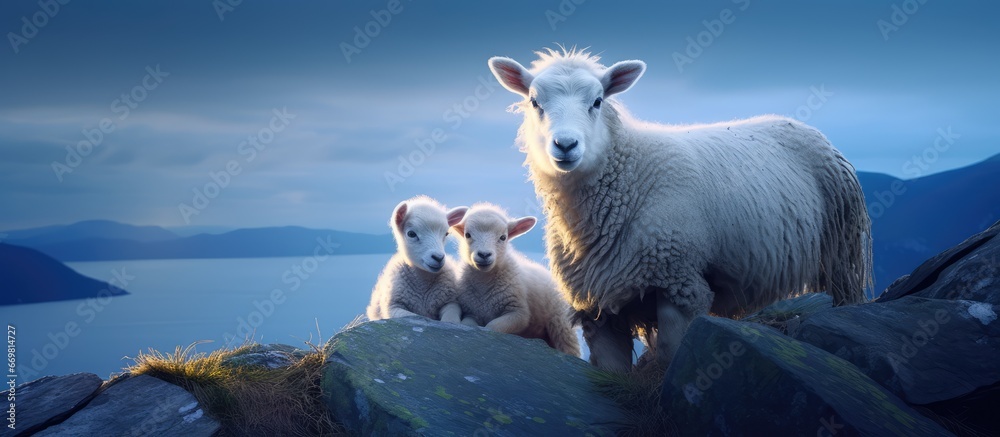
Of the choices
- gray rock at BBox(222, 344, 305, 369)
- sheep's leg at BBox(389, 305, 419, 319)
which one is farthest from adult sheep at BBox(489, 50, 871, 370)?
gray rock at BBox(222, 344, 305, 369)

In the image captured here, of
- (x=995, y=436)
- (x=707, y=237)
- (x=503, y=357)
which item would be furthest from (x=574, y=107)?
(x=995, y=436)

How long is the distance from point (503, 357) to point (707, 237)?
1.94 m

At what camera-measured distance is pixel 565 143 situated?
6.16 meters

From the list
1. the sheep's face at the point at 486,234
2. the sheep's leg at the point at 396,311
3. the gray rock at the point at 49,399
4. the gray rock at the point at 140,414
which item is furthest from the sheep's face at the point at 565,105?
the gray rock at the point at 49,399

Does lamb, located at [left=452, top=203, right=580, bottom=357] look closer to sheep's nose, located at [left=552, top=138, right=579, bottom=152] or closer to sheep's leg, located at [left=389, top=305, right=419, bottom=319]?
sheep's leg, located at [left=389, top=305, right=419, bottom=319]

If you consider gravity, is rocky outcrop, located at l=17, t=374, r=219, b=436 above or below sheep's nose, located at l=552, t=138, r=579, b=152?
below

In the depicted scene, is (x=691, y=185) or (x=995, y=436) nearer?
(x=995, y=436)

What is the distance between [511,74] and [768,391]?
3.60 metres

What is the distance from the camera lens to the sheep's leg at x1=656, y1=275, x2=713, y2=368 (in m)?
6.61

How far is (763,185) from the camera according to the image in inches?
297

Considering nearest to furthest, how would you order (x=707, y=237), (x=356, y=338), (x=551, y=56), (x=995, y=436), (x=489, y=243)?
(x=995, y=436) < (x=356, y=338) < (x=707, y=237) < (x=551, y=56) < (x=489, y=243)

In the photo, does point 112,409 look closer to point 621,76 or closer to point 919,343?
point 621,76

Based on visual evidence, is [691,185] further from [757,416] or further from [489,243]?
[757,416]

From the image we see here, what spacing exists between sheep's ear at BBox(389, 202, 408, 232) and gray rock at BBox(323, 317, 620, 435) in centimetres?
166
